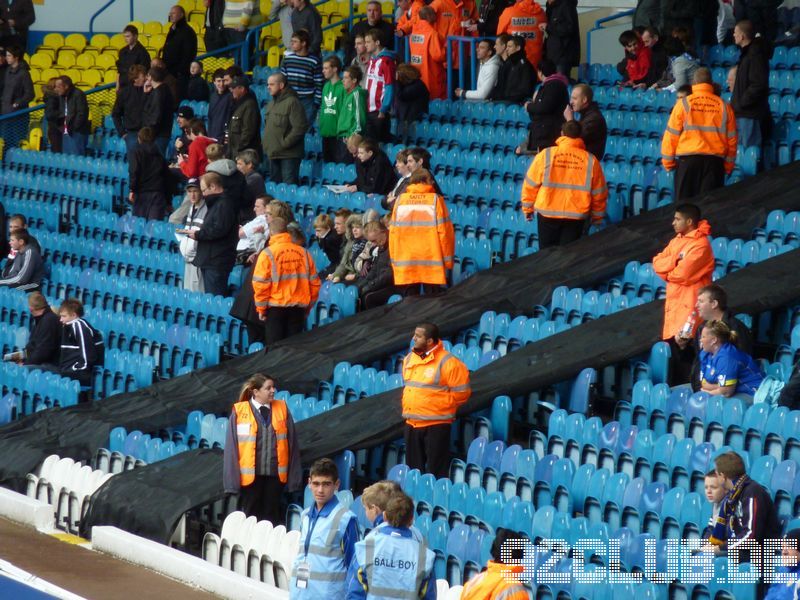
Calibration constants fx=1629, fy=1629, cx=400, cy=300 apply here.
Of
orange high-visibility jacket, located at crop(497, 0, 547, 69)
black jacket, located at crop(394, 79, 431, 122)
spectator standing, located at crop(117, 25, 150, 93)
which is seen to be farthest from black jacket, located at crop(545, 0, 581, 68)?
spectator standing, located at crop(117, 25, 150, 93)

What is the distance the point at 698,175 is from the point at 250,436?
534cm

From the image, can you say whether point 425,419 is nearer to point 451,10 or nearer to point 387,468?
point 387,468

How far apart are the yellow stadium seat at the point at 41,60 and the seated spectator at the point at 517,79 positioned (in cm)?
780

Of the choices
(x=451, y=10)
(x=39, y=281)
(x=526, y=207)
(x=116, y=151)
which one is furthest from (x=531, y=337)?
(x=116, y=151)

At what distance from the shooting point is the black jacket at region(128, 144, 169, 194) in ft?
53.5

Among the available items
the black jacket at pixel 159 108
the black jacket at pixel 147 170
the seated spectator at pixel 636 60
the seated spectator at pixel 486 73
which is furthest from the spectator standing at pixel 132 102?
the seated spectator at pixel 636 60

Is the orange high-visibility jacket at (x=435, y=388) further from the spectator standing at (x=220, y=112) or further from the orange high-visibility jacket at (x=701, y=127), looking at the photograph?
the spectator standing at (x=220, y=112)

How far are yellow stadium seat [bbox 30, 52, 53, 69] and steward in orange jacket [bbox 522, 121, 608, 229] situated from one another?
35.8 ft

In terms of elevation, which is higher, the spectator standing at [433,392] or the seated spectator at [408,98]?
the seated spectator at [408,98]

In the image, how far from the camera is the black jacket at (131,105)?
17875mm

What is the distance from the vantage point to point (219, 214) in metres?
13.7

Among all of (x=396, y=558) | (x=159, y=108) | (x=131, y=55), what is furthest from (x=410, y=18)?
(x=396, y=558)

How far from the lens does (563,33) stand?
16.9 metres

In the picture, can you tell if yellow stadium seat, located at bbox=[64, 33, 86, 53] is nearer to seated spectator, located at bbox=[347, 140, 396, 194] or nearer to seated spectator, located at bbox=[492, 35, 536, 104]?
seated spectator, located at bbox=[492, 35, 536, 104]
